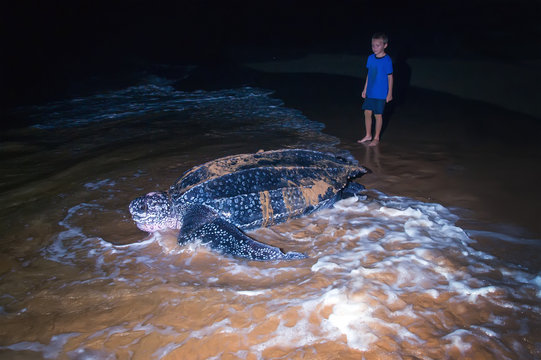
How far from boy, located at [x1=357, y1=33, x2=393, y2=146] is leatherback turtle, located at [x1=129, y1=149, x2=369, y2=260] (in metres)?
2.09

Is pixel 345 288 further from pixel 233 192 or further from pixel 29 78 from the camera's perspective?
pixel 29 78

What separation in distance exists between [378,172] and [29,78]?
12529 millimetres

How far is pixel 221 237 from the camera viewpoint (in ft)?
7.66

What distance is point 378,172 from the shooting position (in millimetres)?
3627

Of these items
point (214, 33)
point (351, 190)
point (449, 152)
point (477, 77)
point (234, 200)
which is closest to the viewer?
point (234, 200)

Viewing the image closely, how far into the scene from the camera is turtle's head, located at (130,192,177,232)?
100.0 inches

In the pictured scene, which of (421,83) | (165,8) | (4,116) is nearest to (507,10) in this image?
(421,83)

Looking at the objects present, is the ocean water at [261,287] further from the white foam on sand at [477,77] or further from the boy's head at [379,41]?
the white foam on sand at [477,77]

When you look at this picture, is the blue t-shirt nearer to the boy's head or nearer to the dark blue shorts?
the dark blue shorts

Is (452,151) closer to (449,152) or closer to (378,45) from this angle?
(449,152)

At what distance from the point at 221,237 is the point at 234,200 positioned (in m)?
0.32

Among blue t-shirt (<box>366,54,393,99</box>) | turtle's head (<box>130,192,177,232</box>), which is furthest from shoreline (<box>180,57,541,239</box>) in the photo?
turtle's head (<box>130,192,177,232</box>)

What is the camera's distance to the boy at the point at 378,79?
4.09 metres

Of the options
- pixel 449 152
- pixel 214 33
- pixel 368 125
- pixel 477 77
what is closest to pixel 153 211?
pixel 368 125
